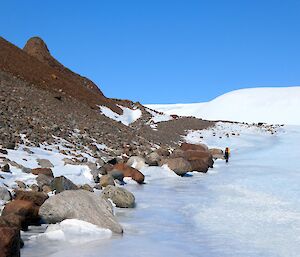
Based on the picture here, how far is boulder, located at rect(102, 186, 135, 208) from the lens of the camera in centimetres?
977

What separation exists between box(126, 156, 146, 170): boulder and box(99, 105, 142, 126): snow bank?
801 inches

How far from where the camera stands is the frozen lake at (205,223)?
6309 mm

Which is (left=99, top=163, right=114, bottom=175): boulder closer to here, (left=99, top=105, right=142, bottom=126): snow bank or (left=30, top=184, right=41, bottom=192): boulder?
(left=30, top=184, right=41, bottom=192): boulder

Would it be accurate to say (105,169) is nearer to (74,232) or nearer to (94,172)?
(94,172)

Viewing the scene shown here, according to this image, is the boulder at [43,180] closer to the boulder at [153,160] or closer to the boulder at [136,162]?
the boulder at [136,162]

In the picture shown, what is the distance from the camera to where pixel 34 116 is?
1945cm

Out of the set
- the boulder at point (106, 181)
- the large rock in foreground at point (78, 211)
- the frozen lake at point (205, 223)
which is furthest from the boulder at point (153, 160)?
the large rock in foreground at point (78, 211)

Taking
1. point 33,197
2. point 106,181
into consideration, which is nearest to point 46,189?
point 33,197

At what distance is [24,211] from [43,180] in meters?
3.07

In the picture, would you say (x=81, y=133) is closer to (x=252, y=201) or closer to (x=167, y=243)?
(x=252, y=201)

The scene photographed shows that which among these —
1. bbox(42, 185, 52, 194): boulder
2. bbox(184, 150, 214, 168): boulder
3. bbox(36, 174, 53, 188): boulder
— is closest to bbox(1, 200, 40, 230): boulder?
bbox(42, 185, 52, 194): boulder

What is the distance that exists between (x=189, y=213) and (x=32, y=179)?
3737 millimetres

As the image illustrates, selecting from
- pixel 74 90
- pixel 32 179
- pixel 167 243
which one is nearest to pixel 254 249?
pixel 167 243

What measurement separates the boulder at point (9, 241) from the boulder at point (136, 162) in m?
12.0
